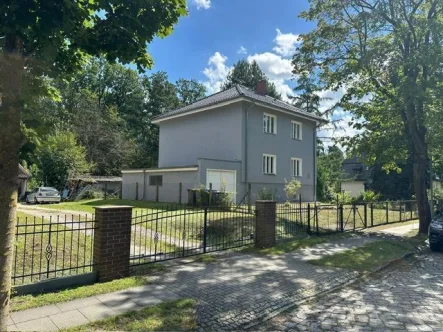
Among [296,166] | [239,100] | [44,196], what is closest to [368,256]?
[239,100]

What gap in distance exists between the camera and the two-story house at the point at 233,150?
21516mm

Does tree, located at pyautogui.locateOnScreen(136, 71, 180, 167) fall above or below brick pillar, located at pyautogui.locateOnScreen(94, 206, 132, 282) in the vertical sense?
above

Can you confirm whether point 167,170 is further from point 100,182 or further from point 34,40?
point 34,40

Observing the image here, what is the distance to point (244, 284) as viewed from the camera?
622cm

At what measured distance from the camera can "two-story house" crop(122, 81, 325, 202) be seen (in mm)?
21516

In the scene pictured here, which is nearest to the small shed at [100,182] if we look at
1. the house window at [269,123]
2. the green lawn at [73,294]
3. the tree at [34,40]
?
the house window at [269,123]

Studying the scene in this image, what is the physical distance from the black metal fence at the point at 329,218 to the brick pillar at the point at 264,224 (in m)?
1.44

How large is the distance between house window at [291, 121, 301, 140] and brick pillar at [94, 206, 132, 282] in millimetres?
Answer: 21689

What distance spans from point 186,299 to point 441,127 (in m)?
13.0

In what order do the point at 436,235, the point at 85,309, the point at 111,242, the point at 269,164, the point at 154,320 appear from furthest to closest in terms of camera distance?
1. the point at 269,164
2. the point at 436,235
3. the point at 111,242
4. the point at 85,309
5. the point at 154,320

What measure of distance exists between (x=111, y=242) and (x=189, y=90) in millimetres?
50126

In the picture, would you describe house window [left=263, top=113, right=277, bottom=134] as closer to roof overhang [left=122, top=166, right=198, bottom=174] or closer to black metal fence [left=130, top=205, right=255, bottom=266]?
roof overhang [left=122, top=166, right=198, bottom=174]

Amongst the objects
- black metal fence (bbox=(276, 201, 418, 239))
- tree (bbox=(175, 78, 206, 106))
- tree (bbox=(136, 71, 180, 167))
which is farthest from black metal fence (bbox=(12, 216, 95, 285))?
tree (bbox=(175, 78, 206, 106))

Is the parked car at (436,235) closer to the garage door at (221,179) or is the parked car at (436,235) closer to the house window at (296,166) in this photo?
the garage door at (221,179)
